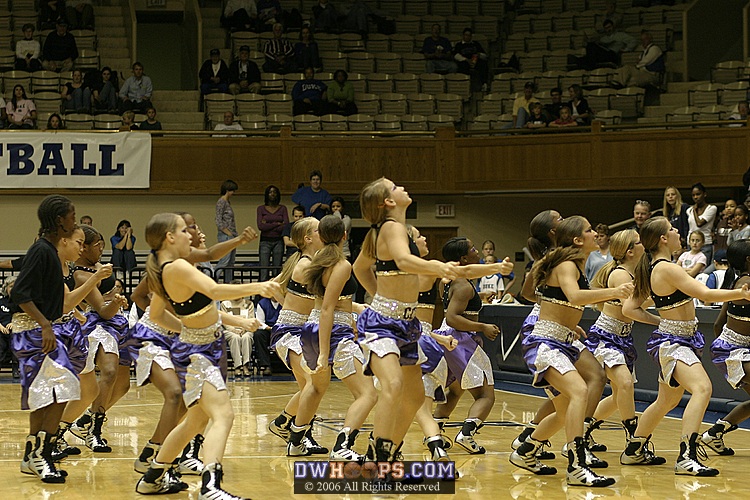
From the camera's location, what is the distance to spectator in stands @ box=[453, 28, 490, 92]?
830 inches

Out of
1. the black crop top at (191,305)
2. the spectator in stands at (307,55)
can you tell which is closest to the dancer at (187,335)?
the black crop top at (191,305)

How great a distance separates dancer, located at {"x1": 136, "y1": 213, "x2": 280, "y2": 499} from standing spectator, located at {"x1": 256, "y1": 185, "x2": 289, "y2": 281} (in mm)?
10426

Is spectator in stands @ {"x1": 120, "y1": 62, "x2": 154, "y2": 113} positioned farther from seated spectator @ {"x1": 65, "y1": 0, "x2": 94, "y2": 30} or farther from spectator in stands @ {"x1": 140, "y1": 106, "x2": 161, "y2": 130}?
seated spectator @ {"x1": 65, "y1": 0, "x2": 94, "y2": 30}

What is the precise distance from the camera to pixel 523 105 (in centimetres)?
1930

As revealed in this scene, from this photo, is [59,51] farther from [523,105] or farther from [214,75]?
[523,105]

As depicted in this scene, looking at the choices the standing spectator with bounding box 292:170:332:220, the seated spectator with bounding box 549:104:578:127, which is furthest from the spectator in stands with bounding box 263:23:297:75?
the seated spectator with bounding box 549:104:578:127

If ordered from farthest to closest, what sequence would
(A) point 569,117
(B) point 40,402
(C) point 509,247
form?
(C) point 509,247
(A) point 569,117
(B) point 40,402

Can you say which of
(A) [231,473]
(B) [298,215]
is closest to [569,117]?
(B) [298,215]

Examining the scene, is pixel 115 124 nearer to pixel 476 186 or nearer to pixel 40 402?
pixel 476 186

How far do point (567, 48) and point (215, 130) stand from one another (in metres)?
7.42

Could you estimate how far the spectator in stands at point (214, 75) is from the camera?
20078 millimetres

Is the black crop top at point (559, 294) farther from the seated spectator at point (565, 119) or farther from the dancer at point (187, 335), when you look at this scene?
the seated spectator at point (565, 119)

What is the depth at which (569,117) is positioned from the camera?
739 inches

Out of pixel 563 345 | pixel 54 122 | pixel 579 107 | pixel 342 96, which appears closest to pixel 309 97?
pixel 342 96
